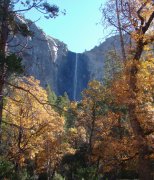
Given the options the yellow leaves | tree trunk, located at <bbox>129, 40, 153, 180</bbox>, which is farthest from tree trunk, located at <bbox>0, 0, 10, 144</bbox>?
the yellow leaves

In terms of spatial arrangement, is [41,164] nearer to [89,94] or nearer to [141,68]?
[89,94]

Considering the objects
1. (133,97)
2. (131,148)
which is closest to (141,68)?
(133,97)

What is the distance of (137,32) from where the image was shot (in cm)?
1188

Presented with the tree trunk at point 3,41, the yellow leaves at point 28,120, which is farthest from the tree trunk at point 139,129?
the yellow leaves at point 28,120

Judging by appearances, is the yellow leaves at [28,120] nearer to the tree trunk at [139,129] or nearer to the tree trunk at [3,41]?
the tree trunk at [139,129]

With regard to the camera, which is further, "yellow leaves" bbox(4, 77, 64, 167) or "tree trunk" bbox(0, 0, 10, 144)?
"yellow leaves" bbox(4, 77, 64, 167)

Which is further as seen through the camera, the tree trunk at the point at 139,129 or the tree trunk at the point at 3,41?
the tree trunk at the point at 139,129

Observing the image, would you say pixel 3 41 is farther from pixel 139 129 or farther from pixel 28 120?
pixel 28 120

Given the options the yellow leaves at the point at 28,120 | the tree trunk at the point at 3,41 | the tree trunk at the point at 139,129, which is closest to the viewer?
the tree trunk at the point at 3,41

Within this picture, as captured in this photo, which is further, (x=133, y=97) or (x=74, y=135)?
(x=74, y=135)

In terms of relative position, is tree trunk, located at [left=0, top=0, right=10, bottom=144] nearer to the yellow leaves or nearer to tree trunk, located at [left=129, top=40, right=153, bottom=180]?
tree trunk, located at [left=129, top=40, right=153, bottom=180]

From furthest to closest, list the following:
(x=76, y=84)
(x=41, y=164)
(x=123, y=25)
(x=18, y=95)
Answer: (x=76, y=84) → (x=41, y=164) → (x=18, y=95) → (x=123, y=25)

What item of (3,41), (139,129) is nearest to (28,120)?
(139,129)

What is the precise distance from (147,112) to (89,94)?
37.4ft
